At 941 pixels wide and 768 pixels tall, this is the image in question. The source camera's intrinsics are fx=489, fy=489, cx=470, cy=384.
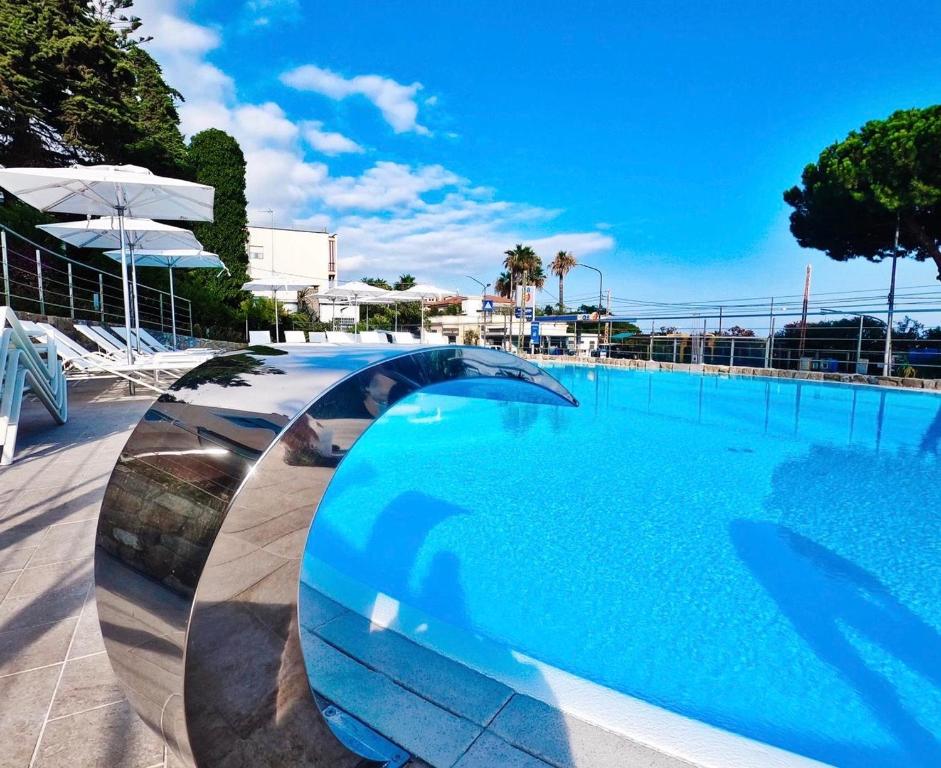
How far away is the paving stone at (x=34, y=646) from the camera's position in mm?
1765

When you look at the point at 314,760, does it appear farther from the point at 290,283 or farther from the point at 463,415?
the point at 290,283

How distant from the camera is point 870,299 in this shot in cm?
1628

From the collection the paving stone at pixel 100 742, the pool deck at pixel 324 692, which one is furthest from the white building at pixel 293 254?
the paving stone at pixel 100 742

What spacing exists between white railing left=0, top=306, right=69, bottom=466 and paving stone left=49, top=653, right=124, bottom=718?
3.44 meters

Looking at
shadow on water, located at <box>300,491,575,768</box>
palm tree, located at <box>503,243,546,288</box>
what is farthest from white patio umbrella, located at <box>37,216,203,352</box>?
palm tree, located at <box>503,243,546,288</box>

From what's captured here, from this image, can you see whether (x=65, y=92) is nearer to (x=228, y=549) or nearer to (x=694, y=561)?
(x=228, y=549)

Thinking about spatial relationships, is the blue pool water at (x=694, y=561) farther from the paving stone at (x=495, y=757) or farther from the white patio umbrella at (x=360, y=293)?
the white patio umbrella at (x=360, y=293)

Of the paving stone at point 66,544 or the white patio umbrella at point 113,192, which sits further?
the white patio umbrella at point 113,192

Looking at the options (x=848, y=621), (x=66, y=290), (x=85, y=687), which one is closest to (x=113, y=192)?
(x=66, y=290)

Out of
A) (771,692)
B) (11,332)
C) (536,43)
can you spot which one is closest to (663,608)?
(771,692)

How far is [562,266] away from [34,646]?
4958 centimetres

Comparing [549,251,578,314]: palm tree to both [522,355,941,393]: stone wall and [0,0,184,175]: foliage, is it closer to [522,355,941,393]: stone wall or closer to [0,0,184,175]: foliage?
[522,355,941,393]: stone wall

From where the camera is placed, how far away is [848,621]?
3.30m

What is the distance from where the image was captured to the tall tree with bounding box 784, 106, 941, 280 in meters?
15.4
